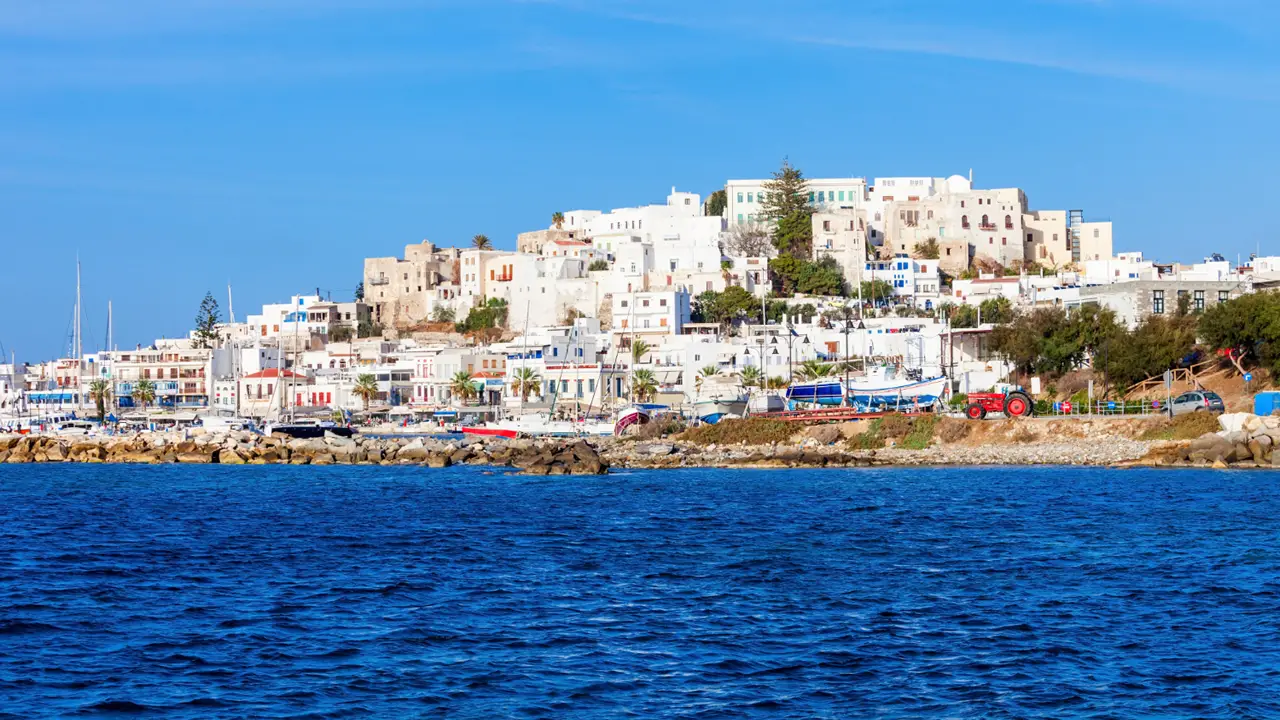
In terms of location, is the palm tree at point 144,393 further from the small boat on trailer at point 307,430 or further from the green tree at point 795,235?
the green tree at point 795,235

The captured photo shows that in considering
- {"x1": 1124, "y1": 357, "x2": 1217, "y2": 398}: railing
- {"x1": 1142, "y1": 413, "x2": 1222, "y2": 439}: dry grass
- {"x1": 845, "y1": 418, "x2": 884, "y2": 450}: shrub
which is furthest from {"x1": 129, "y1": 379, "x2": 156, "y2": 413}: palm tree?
→ {"x1": 1142, "y1": 413, "x2": 1222, "y2": 439}: dry grass

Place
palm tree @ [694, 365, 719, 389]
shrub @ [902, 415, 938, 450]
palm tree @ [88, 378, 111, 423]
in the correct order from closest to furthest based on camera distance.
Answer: shrub @ [902, 415, 938, 450] < palm tree @ [694, 365, 719, 389] < palm tree @ [88, 378, 111, 423]

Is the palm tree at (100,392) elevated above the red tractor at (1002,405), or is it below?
above

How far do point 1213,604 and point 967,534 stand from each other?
892 cm

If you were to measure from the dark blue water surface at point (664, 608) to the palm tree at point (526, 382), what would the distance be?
163 feet

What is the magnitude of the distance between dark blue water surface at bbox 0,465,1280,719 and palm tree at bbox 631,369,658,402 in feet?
152

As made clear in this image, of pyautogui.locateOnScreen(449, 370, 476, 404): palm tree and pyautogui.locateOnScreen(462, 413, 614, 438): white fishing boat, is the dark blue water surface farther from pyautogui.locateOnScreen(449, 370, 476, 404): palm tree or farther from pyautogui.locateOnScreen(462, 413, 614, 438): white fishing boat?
pyautogui.locateOnScreen(449, 370, 476, 404): palm tree

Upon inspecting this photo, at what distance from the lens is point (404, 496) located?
44.2 meters

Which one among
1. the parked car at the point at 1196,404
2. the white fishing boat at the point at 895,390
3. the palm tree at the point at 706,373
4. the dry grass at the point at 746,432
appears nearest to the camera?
the parked car at the point at 1196,404

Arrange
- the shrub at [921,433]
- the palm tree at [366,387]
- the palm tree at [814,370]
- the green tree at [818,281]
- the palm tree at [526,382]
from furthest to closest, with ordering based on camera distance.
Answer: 1. the green tree at [818,281]
2. the palm tree at [366,387]
3. the palm tree at [526,382]
4. the palm tree at [814,370]
5. the shrub at [921,433]

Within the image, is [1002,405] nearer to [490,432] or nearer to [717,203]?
[490,432]

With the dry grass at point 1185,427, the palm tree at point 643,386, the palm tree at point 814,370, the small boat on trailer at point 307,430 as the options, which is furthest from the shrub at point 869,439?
the small boat on trailer at point 307,430

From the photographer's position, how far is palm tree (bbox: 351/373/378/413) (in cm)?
9850

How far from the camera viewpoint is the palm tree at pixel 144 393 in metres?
107
